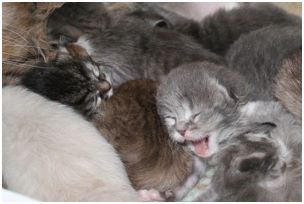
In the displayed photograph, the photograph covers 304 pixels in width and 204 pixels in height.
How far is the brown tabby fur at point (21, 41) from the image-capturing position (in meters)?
1.90

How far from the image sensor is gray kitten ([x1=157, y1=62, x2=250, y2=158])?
1.67 metres

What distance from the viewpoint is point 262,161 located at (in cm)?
151

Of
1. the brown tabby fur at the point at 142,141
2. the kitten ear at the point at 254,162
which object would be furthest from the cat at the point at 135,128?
the kitten ear at the point at 254,162

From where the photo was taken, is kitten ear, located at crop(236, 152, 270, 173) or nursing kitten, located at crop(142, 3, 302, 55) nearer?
kitten ear, located at crop(236, 152, 270, 173)

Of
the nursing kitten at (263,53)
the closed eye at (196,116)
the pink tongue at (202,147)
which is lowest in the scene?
the pink tongue at (202,147)

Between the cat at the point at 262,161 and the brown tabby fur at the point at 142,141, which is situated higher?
the cat at the point at 262,161

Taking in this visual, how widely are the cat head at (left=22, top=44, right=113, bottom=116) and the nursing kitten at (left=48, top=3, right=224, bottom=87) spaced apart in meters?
0.11

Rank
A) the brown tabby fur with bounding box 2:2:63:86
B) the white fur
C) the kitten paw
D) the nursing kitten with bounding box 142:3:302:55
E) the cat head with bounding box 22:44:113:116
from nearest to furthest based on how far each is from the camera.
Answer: the white fur < the kitten paw < the cat head with bounding box 22:44:113:116 < the brown tabby fur with bounding box 2:2:63:86 < the nursing kitten with bounding box 142:3:302:55

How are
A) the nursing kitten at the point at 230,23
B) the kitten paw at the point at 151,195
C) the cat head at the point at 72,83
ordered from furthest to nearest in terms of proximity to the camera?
1. the nursing kitten at the point at 230,23
2. the cat head at the point at 72,83
3. the kitten paw at the point at 151,195

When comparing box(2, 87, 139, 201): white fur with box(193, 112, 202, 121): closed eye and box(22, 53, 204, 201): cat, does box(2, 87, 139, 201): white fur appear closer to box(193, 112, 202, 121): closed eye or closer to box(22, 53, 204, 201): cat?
box(22, 53, 204, 201): cat

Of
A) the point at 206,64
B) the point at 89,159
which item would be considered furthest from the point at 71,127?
the point at 206,64

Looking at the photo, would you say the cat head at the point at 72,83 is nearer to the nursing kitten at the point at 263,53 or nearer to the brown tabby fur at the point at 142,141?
the brown tabby fur at the point at 142,141

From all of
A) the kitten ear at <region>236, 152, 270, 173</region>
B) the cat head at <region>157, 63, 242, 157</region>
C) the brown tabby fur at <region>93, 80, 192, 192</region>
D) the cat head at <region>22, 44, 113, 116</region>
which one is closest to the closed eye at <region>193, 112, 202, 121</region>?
the cat head at <region>157, 63, 242, 157</region>

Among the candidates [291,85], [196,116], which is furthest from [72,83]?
[291,85]
